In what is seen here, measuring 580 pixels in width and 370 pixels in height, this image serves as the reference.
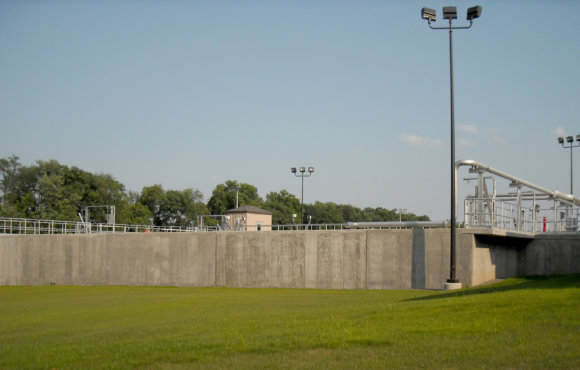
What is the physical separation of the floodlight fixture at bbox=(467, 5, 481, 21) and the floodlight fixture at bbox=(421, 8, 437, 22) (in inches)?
59.4

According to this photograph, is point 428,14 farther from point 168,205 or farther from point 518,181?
point 168,205

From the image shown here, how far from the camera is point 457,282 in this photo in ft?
84.8

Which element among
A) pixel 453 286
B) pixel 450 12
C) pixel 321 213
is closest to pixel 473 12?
pixel 450 12

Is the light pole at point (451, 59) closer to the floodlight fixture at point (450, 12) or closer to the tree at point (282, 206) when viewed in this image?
the floodlight fixture at point (450, 12)

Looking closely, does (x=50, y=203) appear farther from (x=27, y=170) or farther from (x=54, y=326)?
(x=54, y=326)

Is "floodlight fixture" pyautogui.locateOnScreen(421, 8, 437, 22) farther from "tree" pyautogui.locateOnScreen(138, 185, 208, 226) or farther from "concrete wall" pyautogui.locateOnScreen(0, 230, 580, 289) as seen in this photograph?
"tree" pyautogui.locateOnScreen(138, 185, 208, 226)

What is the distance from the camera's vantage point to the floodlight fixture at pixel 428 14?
26.4m

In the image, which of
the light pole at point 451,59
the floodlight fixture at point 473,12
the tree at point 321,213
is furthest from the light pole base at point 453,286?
the tree at point 321,213

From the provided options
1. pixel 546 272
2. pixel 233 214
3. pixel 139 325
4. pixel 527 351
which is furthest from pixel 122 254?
pixel 527 351

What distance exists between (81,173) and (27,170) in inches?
345

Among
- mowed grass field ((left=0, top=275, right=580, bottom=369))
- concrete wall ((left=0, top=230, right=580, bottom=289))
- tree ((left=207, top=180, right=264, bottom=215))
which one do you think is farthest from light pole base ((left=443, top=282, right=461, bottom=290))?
tree ((left=207, top=180, right=264, bottom=215))

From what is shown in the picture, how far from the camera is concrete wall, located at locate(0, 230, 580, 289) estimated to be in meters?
29.5

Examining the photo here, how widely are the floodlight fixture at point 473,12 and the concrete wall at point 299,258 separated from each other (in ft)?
33.8

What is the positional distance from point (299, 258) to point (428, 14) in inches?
584
